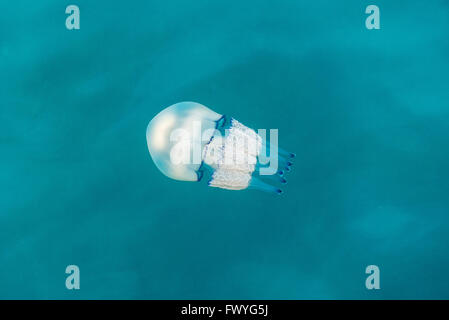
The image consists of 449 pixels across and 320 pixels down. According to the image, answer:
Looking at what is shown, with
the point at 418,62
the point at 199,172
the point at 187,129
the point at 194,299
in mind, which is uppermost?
the point at 418,62

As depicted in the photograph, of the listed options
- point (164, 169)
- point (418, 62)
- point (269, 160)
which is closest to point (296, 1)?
point (418, 62)

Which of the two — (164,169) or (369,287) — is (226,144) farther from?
(369,287)

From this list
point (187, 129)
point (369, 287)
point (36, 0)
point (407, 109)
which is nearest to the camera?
point (187, 129)

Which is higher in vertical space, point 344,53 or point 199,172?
point 344,53

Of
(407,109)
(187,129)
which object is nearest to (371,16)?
(407,109)

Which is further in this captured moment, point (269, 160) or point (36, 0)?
point (36, 0)

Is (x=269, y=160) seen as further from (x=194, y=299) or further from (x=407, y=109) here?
(x=407, y=109)

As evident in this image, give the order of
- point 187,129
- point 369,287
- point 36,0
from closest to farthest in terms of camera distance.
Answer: point 187,129, point 369,287, point 36,0
